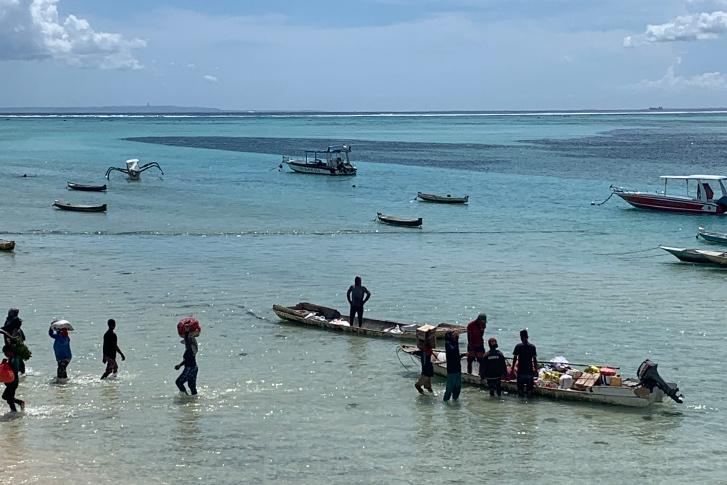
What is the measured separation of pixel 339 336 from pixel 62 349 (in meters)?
7.85

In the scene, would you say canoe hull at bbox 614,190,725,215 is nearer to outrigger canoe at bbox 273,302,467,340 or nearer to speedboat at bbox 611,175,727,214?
speedboat at bbox 611,175,727,214

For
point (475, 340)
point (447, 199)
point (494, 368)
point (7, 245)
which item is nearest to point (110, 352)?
point (475, 340)

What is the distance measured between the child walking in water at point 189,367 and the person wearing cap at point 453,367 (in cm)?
516

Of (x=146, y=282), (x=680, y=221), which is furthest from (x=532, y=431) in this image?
(x=680, y=221)

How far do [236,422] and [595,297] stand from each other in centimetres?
1642

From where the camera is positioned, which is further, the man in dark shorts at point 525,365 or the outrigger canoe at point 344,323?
the outrigger canoe at point 344,323

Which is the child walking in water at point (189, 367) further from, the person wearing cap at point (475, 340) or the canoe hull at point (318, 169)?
the canoe hull at point (318, 169)

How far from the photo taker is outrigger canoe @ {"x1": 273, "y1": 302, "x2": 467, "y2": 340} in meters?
23.6

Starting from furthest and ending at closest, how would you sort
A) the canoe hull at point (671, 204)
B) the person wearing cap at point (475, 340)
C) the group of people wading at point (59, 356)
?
the canoe hull at point (671, 204), the person wearing cap at point (475, 340), the group of people wading at point (59, 356)

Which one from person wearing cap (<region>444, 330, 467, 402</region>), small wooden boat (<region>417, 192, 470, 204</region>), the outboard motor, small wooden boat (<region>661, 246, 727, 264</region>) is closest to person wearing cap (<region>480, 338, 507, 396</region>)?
person wearing cap (<region>444, 330, 467, 402</region>)

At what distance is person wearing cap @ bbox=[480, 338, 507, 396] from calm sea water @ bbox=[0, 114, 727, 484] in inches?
15.1

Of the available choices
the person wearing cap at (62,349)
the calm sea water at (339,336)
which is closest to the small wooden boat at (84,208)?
the calm sea water at (339,336)

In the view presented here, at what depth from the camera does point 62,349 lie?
19094 mm

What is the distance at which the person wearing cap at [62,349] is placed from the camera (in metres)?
19.0
